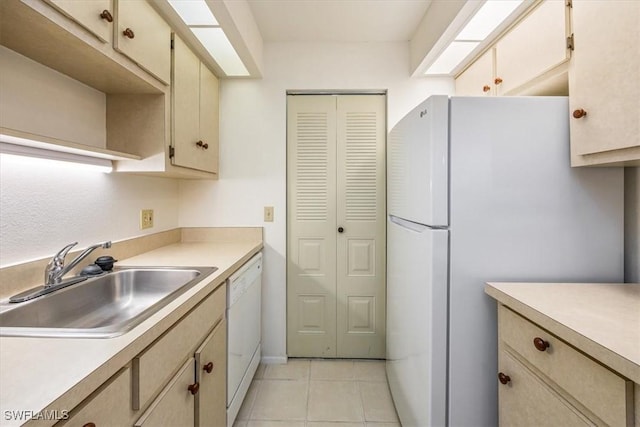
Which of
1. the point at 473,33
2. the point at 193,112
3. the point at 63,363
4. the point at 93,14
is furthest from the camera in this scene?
the point at 193,112

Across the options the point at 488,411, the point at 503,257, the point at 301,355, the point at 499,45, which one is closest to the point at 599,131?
the point at 503,257

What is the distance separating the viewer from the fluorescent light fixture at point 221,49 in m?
1.65

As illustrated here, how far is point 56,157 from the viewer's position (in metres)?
1.14

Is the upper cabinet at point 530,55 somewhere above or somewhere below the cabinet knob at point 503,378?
above

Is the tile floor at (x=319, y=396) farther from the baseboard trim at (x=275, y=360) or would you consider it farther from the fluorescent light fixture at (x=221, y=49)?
the fluorescent light fixture at (x=221, y=49)

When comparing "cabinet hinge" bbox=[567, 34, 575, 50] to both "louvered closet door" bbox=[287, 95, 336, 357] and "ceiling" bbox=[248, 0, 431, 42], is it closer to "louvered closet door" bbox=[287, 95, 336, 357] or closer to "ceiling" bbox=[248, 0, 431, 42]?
"ceiling" bbox=[248, 0, 431, 42]

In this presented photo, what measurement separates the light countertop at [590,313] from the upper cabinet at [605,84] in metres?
0.45

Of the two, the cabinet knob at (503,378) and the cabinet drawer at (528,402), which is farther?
the cabinet knob at (503,378)

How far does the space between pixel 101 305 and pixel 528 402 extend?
1622mm

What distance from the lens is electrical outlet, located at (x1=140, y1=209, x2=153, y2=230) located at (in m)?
1.83

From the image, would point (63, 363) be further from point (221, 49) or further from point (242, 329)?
point (221, 49)

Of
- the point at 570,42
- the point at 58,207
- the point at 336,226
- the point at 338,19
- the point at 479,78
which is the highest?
the point at 338,19

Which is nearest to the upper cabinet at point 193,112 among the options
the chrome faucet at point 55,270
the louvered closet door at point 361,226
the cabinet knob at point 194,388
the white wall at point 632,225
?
the chrome faucet at point 55,270

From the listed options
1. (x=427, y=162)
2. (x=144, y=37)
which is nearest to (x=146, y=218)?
(x=144, y=37)
